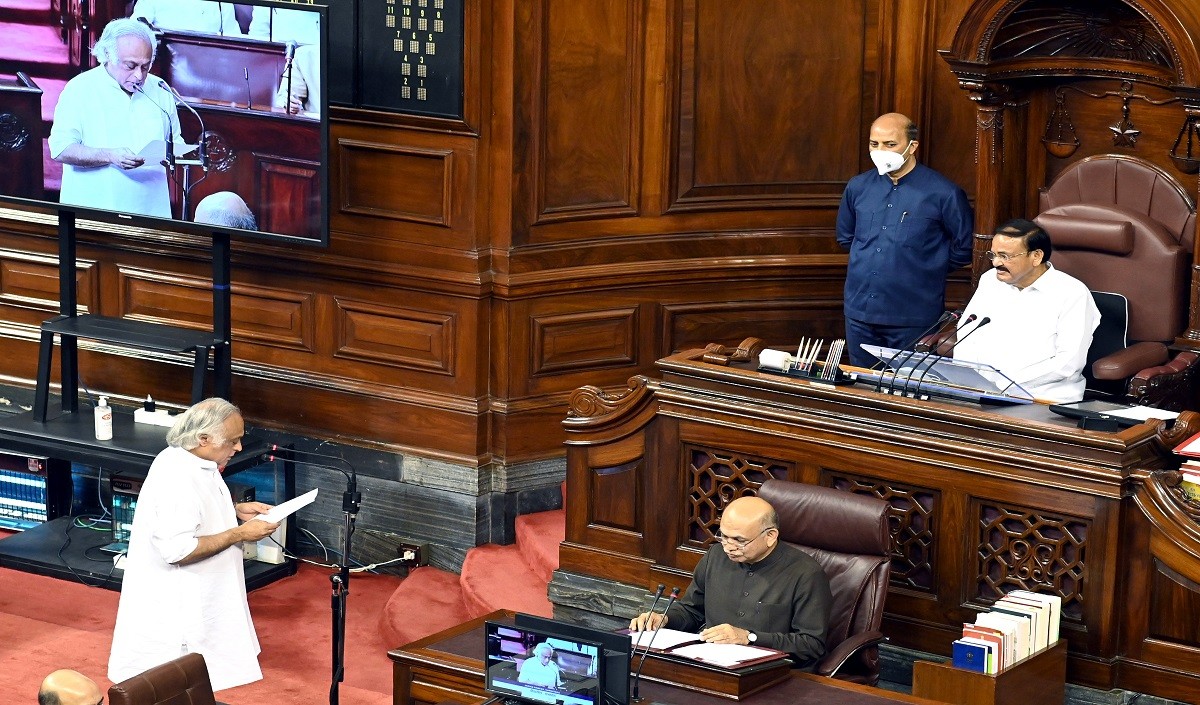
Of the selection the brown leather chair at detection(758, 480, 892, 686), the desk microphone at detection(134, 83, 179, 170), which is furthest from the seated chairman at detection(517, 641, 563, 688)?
the desk microphone at detection(134, 83, 179, 170)

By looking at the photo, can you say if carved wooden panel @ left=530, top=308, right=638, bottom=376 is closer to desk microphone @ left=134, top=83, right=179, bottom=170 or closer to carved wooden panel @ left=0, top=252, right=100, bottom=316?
desk microphone @ left=134, top=83, right=179, bottom=170

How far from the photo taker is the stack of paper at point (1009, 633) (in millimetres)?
5285

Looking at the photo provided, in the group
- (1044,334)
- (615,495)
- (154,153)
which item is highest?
(154,153)

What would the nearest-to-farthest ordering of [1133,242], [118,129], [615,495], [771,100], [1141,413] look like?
[1141,413]
[615,495]
[1133,242]
[118,129]
[771,100]

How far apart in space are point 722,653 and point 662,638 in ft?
0.75

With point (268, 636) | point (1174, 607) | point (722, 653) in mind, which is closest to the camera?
point (722, 653)

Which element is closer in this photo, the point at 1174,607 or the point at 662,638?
the point at 662,638

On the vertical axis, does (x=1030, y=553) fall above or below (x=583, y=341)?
below

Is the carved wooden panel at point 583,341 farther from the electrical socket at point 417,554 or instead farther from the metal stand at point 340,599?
the metal stand at point 340,599

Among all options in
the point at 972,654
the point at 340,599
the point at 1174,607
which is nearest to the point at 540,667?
the point at 340,599

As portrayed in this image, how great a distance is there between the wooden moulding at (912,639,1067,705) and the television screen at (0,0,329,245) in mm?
3088

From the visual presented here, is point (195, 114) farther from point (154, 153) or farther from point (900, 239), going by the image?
point (900, 239)

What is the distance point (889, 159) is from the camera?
22.9ft

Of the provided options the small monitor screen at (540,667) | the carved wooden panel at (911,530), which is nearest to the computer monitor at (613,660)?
the small monitor screen at (540,667)
